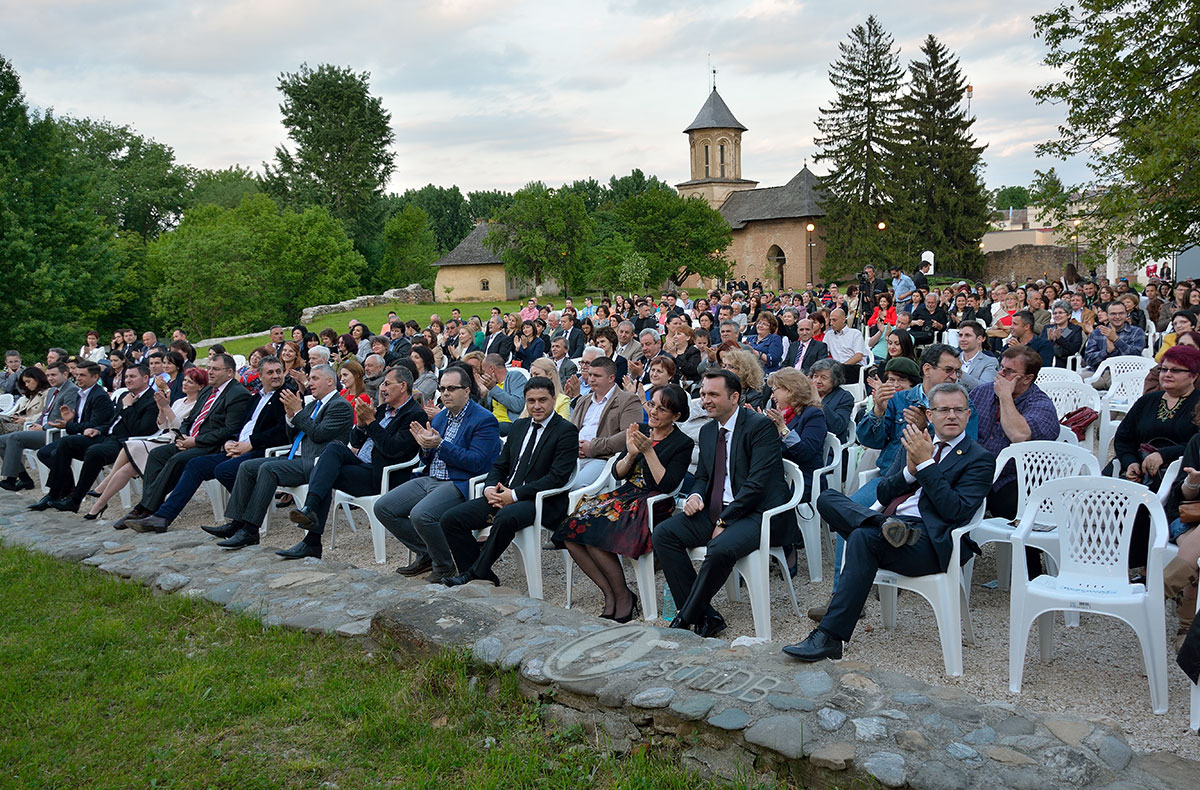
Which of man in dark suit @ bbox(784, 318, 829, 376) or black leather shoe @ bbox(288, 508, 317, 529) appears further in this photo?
man in dark suit @ bbox(784, 318, 829, 376)

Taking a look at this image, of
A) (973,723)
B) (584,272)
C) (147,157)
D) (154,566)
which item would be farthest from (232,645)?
(147,157)

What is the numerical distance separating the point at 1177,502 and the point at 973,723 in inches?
81.4

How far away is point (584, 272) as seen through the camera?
131ft

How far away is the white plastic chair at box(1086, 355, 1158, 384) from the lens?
788 cm

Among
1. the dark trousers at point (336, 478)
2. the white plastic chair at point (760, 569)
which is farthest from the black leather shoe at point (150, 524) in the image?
the white plastic chair at point (760, 569)

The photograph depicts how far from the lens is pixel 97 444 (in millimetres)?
7887

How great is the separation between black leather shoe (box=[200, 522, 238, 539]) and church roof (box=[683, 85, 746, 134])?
55.1 metres

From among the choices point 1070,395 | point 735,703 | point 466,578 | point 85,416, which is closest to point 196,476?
point 85,416

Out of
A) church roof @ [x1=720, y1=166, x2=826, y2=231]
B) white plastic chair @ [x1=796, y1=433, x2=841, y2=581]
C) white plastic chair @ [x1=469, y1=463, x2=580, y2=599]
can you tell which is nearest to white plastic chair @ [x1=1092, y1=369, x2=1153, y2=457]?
white plastic chair @ [x1=796, y1=433, x2=841, y2=581]

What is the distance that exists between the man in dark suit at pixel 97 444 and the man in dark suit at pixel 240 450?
114 centimetres

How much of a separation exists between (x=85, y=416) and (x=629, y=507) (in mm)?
6268

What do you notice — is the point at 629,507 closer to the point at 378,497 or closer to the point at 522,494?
the point at 522,494

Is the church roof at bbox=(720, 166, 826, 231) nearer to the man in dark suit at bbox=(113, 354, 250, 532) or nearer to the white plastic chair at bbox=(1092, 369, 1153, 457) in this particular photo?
the white plastic chair at bbox=(1092, 369, 1153, 457)

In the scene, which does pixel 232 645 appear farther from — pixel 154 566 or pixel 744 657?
pixel 744 657
